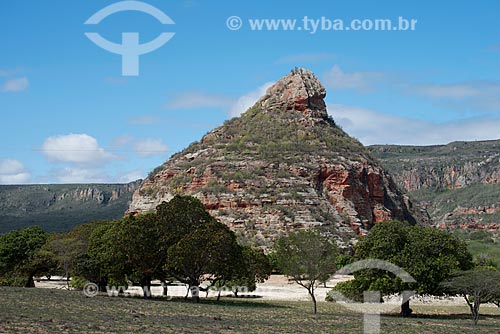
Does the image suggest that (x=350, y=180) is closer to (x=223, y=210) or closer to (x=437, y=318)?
(x=223, y=210)

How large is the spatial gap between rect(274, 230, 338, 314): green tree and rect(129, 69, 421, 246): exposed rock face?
48.0 metres

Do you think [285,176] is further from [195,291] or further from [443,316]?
[443,316]

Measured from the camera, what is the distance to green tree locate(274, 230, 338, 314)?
41156 mm

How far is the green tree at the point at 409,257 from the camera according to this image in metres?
42.5

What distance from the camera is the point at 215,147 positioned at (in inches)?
4567

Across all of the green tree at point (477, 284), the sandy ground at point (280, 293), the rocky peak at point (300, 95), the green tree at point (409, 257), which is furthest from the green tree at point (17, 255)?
the rocky peak at point (300, 95)

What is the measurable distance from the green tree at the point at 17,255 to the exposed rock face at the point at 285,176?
3706cm

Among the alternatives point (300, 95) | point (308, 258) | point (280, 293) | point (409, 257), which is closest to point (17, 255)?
point (280, 293)

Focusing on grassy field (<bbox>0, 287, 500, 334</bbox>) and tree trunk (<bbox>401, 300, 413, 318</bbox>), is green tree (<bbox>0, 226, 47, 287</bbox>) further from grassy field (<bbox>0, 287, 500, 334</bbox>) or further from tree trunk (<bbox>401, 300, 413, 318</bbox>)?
tree trunk (<bbox>401, 300, 413, 318</bbox>)

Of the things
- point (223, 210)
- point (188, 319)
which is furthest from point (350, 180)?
point (188, 319)

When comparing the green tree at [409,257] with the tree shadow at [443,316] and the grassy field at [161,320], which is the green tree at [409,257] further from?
the grassy field at [161,320]

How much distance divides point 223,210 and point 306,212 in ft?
40.6

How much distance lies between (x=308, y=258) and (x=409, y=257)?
7212 mm

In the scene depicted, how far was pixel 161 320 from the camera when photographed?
31984 mm
